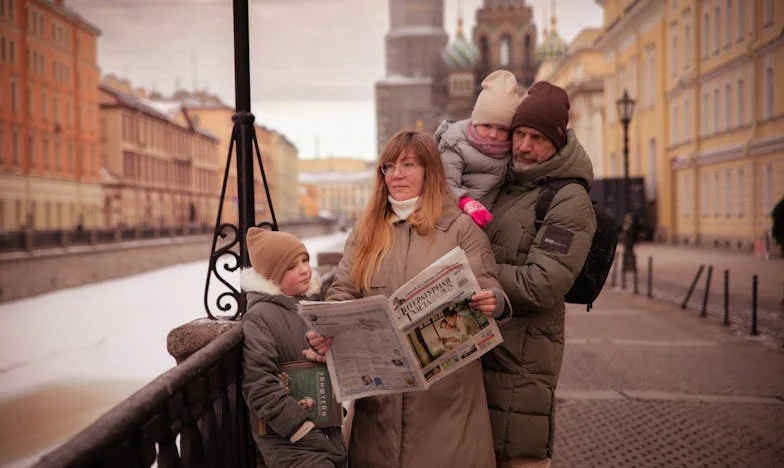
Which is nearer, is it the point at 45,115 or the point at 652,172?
the point at 652,172

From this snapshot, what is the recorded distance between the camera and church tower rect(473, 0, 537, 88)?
346ft

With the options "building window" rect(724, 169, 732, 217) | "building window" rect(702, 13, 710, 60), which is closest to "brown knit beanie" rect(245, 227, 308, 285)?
"building window" rect(724, 169, 732, 217)

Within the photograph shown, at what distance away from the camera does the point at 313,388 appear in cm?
307

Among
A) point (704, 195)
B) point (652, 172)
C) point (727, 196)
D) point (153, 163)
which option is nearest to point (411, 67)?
point (153, 163)

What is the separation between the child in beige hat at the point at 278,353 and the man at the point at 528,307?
74 centimetres

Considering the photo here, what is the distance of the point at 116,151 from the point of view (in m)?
51.7

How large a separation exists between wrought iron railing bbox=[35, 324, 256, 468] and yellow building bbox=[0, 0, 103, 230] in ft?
110

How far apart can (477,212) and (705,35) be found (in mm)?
26918

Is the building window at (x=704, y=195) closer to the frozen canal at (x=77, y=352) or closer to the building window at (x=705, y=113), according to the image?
the building window at (x=705, y=113)

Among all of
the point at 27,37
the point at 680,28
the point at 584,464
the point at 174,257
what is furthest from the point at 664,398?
the point at 174,257

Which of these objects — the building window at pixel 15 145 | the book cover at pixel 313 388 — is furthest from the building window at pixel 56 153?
the book cover at pixel 313 388

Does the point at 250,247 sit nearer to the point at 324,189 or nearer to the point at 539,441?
the point at 539,441

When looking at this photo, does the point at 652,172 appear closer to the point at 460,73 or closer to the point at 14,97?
the point at 14,97

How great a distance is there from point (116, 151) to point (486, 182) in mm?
52755
